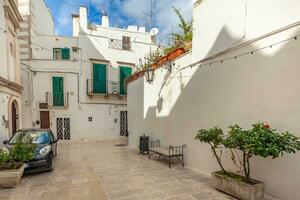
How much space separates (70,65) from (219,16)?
11.6 m

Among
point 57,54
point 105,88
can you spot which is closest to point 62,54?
point 57,54

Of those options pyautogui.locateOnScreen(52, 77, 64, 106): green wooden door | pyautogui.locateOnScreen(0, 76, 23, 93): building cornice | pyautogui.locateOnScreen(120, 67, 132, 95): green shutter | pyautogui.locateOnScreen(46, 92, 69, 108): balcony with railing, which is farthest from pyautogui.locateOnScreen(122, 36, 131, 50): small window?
pyautogui.locateOnScreen(0, 76, 23, 93): building cornice

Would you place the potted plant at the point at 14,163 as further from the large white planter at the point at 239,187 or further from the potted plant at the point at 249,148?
the large white planter at the point at 239,187

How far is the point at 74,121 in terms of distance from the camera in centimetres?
1429

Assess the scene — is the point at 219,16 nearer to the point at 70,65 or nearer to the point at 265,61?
the point at 265,61

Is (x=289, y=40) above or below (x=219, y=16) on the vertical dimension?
below

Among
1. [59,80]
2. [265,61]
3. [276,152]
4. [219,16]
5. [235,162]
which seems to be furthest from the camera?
[59,80]

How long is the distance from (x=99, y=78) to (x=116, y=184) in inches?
437

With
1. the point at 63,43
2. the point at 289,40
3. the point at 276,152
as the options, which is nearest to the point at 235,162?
the point at 276,152

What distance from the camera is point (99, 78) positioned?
15.1 meters

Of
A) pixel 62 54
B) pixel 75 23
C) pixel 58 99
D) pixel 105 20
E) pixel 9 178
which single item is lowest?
pixel 9 178

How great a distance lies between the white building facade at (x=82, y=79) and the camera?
13.7 metres

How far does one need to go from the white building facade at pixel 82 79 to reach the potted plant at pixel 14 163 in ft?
29.4

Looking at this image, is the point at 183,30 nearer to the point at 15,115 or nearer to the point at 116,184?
the point at 116,184
